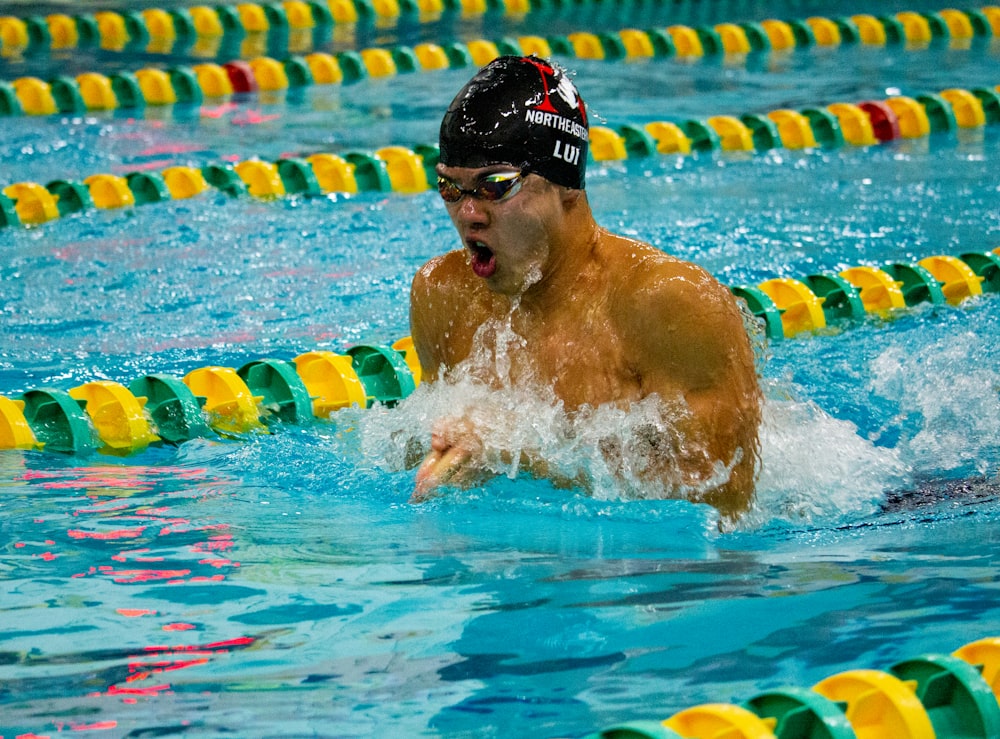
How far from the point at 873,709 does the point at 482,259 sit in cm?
118

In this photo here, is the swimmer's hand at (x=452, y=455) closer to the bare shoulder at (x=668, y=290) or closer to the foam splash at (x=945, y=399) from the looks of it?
the bare shoulder at (x=668, y=290)

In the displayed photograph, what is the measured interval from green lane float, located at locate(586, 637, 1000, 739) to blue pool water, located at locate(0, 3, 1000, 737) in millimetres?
89

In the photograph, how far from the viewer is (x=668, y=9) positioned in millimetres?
11398

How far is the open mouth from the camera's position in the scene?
2883mm

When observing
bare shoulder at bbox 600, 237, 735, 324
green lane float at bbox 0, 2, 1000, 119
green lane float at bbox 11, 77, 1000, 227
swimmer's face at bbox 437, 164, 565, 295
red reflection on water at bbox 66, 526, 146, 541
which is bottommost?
red reflection on water at bbox 66, 526, 146, 541

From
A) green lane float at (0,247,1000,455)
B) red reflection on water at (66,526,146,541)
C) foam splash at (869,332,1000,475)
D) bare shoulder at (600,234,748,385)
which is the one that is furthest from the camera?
green lane float at (0,247,1000,455)

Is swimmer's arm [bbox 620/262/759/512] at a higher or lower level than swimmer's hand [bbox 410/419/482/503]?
higher

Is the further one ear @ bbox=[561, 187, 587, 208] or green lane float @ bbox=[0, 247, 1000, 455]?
green lane float @ bbox=[0, 247, 1000, 455]

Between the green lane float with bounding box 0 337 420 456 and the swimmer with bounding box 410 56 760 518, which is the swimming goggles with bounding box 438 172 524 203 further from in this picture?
the green lane float with bounding box 0 337 420 456

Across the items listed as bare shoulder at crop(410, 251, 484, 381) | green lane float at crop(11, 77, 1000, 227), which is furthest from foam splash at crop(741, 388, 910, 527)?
green lane float at crop(11, 77, 1000, 227)

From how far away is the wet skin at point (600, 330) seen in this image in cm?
279

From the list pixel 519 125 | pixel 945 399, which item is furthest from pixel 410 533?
pixel 945 399

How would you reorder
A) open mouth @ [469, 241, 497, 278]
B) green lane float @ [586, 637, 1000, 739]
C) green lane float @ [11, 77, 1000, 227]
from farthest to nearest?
green lane float @ [11, 77, 1000, 227], open mouth @ [469, 241, 497, 278], green lane float @ [586, 637, 1000, 739]

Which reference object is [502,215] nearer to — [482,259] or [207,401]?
[482,259]
